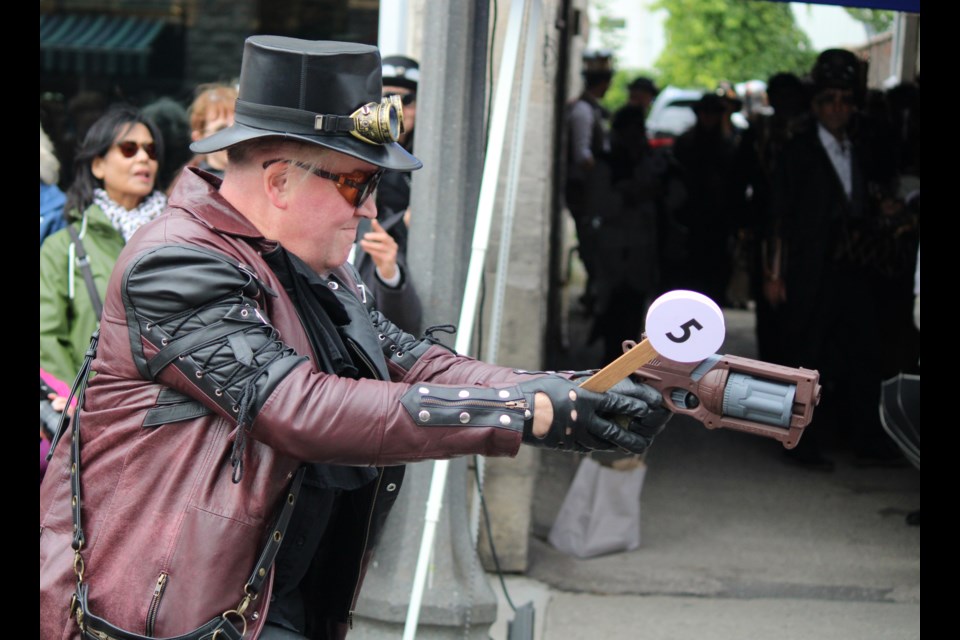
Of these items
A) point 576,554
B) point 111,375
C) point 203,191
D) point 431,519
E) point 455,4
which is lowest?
point 576,554

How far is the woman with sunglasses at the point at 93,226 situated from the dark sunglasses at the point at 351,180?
8.04 feet

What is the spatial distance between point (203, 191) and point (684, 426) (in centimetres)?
652

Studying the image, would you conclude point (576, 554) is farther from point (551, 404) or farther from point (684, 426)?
point (551, 404)

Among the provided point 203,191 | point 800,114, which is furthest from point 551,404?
point 800,114

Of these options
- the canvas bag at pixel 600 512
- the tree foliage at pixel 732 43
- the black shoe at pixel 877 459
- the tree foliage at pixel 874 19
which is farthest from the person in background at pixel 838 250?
the tree foliage at pixel 732 43

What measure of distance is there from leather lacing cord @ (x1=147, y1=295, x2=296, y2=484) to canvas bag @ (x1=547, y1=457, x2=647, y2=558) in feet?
12.5

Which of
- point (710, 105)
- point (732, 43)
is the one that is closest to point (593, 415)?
point (710, 105)

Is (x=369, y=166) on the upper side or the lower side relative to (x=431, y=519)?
upper

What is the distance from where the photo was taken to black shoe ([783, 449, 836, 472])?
24.4 ft

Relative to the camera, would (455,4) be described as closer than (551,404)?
No

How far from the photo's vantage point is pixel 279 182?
2.37m

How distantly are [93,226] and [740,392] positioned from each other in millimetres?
3342

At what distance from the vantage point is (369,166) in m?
2.39

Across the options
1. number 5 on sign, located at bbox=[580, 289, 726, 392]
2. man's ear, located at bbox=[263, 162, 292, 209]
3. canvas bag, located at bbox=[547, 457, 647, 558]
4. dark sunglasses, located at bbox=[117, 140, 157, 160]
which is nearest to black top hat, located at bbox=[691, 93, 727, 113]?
canvas bag, located at bbox=[547, 457, 647, 558]
